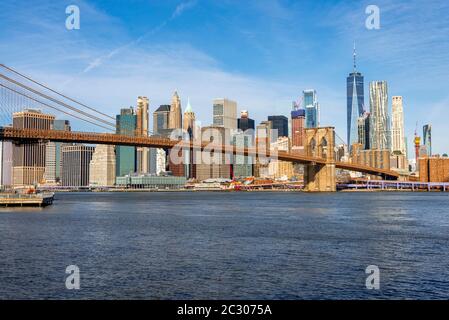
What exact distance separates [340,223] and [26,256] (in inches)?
867

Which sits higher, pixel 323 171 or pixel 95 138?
pixel 95 138

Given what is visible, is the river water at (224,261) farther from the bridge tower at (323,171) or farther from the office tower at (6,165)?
the office tower at (6,165)

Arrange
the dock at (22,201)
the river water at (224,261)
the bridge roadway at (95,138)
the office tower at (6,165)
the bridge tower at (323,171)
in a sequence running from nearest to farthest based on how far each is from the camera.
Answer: the river water at (224,261), the dock at (22,201), the bridge roadway at (95,138), the bridge tower at (323,171), the office tower at (6,165)

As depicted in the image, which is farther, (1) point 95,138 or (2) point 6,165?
(2) point 6,165

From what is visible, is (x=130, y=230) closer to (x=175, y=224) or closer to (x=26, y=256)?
(x=175, y=224)

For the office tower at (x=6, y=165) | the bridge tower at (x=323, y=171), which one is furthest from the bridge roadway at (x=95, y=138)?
the office tower at (x=6, y=165)

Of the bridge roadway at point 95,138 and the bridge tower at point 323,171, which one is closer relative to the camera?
the bridge roadway at point 95,138

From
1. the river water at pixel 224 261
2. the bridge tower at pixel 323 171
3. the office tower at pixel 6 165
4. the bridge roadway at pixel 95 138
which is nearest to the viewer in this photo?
the river water at pixel 224 261

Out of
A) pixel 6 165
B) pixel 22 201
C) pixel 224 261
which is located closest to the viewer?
pixel 224 261

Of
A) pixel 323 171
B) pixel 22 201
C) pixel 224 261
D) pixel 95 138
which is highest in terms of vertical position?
pixel 95 138

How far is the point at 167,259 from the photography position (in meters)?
21.0

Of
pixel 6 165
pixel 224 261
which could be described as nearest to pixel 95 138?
pixel 224 261

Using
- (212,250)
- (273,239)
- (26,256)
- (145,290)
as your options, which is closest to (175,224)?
(273,239)

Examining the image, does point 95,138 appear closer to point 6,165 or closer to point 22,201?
point 22,201
